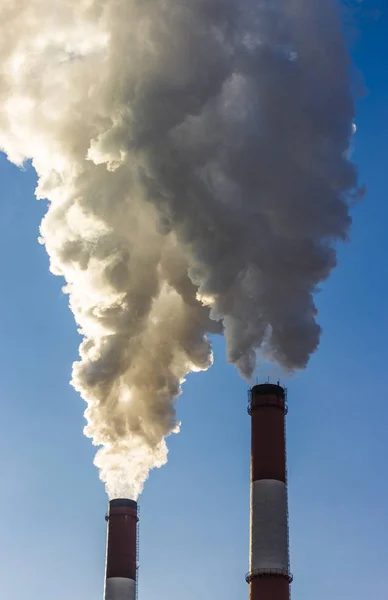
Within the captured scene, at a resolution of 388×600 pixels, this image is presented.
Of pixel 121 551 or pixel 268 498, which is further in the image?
pixel 121 551

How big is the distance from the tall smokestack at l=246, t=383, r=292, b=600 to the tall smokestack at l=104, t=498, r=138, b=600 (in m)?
8.70

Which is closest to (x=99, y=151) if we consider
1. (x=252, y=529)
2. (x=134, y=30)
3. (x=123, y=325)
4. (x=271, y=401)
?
(x=134, y=30)

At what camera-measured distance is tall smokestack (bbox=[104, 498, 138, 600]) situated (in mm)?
47312

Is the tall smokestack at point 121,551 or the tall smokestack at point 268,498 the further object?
the tall smokestack at point 121,551

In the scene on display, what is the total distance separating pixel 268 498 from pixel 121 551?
31.2 ft

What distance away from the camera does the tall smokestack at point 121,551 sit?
47.3m

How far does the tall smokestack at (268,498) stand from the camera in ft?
131

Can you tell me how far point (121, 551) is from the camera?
47.7 m

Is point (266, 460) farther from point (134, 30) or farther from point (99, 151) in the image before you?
point (134, 30)

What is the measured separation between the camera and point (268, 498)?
41.4m

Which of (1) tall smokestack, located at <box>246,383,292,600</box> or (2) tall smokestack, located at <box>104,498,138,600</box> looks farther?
(2) tall smokestack, located at <box>104,498,138,600</box>

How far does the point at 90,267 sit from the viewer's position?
4606 centimetres

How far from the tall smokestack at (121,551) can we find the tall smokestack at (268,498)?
8.70 m

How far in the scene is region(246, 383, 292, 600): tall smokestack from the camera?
39.9 metres
